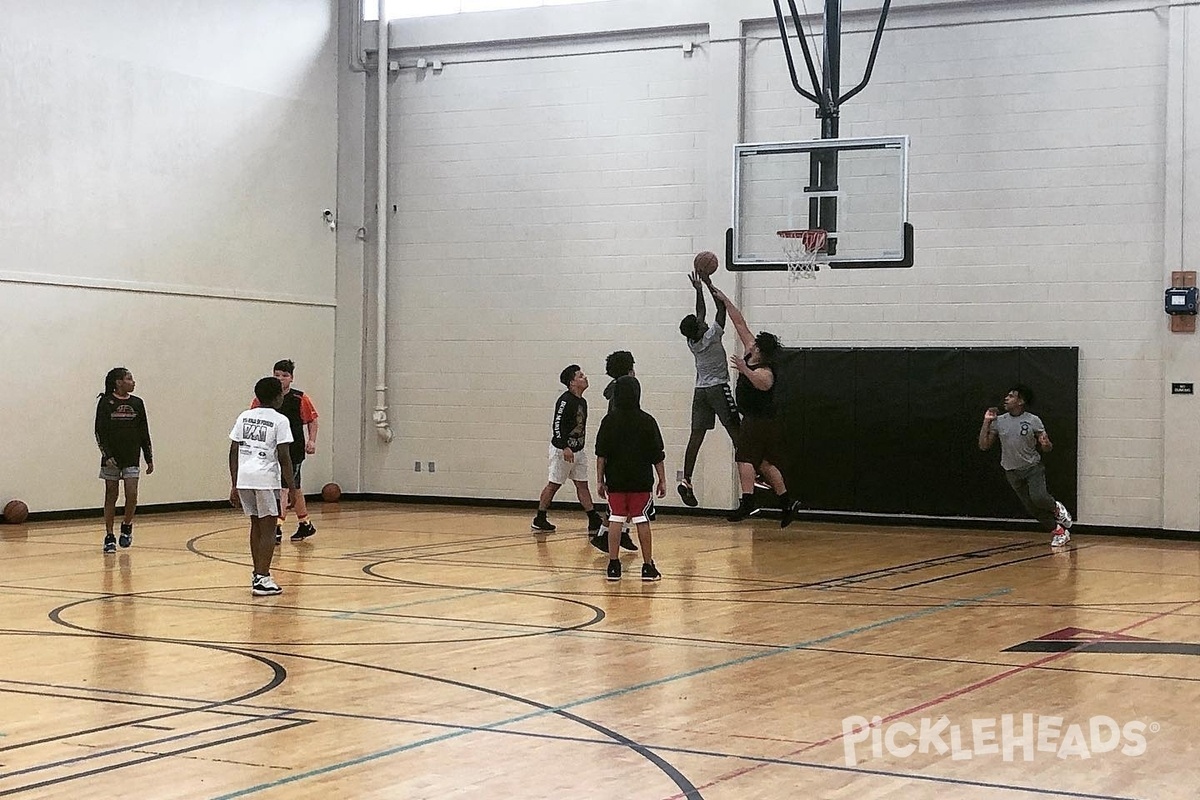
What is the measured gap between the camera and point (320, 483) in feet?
70.5

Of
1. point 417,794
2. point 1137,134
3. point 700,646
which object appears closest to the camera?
point 417,794

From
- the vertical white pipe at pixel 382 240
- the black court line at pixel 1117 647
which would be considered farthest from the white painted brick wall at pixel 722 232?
the black court line at pixel 1117 647

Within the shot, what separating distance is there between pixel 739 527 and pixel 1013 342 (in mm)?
3901

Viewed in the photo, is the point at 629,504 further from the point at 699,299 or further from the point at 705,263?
the point at 699,299

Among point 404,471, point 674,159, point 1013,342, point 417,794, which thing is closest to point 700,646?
point 417,794

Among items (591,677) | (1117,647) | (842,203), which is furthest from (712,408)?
(591,677)

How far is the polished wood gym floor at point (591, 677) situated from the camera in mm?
5785

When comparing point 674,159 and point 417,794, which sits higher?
point 674,159

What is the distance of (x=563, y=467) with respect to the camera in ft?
51.9

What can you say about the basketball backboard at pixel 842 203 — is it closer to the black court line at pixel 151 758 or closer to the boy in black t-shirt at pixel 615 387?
the boy in black t-shirt at pixel 615 387

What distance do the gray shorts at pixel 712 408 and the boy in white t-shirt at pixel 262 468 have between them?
5623mm

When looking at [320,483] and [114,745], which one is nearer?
[114,745]

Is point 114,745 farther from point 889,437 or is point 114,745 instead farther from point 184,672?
point 889,437

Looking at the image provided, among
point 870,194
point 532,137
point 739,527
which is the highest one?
point 532,137
